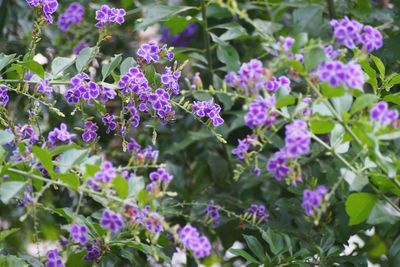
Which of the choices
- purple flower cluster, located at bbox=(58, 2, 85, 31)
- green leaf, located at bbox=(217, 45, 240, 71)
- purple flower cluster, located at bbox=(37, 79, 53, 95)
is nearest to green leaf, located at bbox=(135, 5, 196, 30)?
green leaf, located at bbox=(217, 45, 240, 71)

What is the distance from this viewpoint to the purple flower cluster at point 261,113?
1434 mm

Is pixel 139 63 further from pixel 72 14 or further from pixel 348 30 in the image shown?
pixel 72 14

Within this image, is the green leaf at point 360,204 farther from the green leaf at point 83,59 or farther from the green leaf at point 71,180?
the green leaf at point 83,59

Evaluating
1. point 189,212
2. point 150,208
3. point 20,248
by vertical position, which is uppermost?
point 150,208

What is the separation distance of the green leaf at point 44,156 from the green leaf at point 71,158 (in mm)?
33

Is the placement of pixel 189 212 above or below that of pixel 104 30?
below

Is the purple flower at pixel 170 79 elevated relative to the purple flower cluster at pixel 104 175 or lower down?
lower down

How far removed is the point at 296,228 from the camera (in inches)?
94.3

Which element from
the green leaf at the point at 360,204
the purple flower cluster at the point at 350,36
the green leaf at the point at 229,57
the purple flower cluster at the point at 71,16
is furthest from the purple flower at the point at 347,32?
Answer: the purple flower cluster at the point at 71,16

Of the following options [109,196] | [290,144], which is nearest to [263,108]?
[290,144]

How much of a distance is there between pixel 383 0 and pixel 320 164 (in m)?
0.82

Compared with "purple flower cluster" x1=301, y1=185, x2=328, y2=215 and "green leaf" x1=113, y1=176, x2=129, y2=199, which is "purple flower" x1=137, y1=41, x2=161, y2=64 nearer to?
"green leaf" x1=113, y1=176, x2=129, y2=199

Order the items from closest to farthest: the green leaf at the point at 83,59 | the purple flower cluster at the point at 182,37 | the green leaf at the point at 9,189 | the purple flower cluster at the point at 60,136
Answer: the green leaf at the point at 9,189 < the purple flower cluster at the point at 60,136 < the green leaf at the point at 83,59 < the purple flower cluster at the point at 182,37

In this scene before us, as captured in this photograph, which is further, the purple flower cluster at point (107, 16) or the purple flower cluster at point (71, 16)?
the purple flower cluster at point (71, 16)
